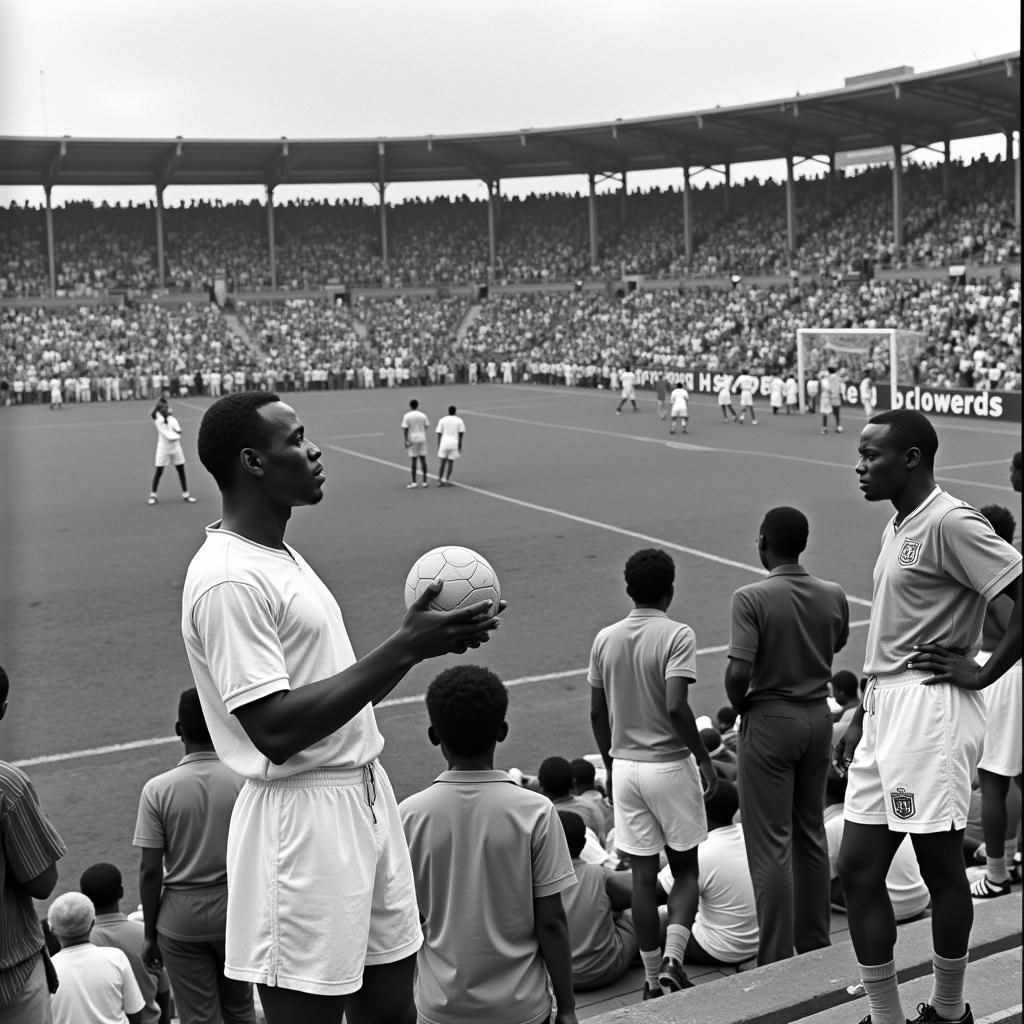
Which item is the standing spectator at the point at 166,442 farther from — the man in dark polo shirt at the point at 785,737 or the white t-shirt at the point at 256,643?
the white t-shirt at the point at 256,643

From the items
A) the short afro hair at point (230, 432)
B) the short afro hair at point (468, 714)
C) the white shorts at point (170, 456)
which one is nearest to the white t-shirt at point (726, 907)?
the short afro hair at point (468, 714)

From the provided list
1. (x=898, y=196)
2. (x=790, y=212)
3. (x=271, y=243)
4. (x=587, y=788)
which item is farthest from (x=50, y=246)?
(x=587, y=788)

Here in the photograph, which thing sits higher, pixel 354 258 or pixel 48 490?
pixel 354 258

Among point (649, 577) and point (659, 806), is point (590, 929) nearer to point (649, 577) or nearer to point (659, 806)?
point (659, 806)

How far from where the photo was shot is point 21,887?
12.8ft

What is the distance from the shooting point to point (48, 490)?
2522 centimetres

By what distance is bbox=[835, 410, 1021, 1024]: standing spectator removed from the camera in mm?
4371

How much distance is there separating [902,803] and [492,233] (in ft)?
219

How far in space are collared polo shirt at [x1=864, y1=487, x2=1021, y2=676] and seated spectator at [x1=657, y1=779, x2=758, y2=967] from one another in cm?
213

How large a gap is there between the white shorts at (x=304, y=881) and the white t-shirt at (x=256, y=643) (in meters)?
0.06

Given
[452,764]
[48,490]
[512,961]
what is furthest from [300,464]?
[48,490]

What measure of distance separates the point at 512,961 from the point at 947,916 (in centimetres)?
145

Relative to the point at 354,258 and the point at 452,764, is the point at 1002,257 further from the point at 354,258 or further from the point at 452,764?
the point at 452,764

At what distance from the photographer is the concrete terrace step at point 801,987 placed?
4562 mm
